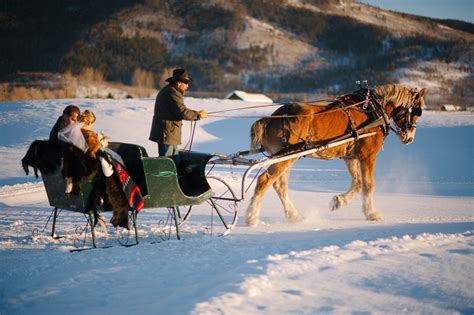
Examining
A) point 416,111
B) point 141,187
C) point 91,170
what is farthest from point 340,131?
point 91,170

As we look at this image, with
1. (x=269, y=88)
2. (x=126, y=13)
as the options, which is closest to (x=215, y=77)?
(x=269, y=88)

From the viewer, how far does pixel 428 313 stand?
14.1ft

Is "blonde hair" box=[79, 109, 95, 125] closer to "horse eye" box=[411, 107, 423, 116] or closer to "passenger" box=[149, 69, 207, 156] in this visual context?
"passenger" box=[149, 69, 207, 156]

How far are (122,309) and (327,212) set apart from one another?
566 cm

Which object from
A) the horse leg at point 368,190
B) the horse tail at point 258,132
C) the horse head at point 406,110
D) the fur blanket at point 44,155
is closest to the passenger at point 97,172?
the fur blanket at point 44,155

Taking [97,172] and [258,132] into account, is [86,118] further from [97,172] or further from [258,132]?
[258,132]

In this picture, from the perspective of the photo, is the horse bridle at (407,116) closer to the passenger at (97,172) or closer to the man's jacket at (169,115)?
the man's jacket at (169,115)

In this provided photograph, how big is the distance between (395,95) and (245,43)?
4860 inches

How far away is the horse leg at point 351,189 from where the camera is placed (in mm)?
8648

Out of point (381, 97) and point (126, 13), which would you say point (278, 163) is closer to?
point (381, 97)

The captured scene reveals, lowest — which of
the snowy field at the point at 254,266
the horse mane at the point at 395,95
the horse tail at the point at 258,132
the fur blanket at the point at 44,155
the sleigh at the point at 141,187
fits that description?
the snowy field at the point at 254,266

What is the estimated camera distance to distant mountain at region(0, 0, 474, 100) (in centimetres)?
10625

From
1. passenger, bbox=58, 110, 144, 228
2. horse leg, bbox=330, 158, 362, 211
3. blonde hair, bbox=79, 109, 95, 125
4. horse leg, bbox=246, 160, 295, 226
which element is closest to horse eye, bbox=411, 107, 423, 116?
horse leg, bbox=330, 158, 362, 211

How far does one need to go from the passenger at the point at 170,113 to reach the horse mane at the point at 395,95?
3.28 meters
